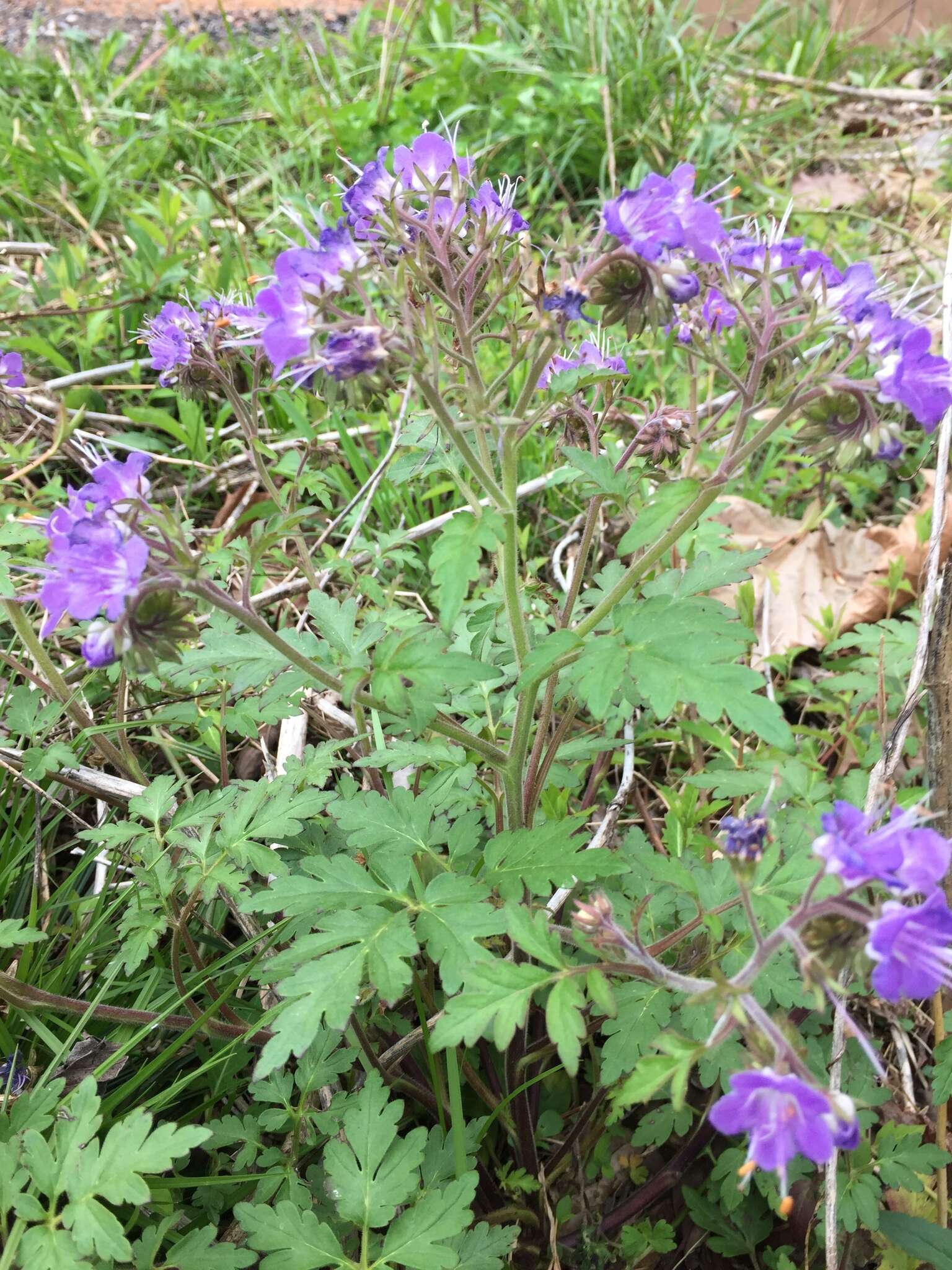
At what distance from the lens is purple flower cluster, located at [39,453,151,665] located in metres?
1.41

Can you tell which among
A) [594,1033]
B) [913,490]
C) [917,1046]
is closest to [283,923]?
[594,1033]

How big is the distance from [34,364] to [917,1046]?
13.2 feet

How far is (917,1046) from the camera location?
2.28 m

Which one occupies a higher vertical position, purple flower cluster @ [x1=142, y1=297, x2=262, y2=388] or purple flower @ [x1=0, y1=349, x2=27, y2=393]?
purple flower cluster @ [x1=142, y1=297, x2=262, y2=388]

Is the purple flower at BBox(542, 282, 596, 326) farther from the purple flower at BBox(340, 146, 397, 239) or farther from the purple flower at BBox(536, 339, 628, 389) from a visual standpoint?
the purple flower at BBox(536, 339, 628, 389)

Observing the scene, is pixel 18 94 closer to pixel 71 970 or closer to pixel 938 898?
pixel 71 970

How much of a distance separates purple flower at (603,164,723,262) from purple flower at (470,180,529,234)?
267 mm

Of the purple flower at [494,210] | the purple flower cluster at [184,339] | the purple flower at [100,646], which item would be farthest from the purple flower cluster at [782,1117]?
the purple flower cluster at [184,339]

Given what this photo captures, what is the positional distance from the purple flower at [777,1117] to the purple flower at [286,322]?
1.25 m

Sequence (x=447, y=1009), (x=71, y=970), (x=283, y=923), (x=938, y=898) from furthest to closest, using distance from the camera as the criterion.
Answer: (x=71, y=970), (x=283, y=923), (x=447, y=1009), (x=938, y=898)

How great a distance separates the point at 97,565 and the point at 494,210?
3.28ft

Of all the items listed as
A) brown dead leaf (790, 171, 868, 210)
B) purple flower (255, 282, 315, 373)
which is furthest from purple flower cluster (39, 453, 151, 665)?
brown dead leaf (790, 171, 868, 210)

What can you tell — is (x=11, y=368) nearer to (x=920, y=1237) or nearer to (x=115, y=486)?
(x=115, y=486)

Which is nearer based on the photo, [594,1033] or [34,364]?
[594,1033]
